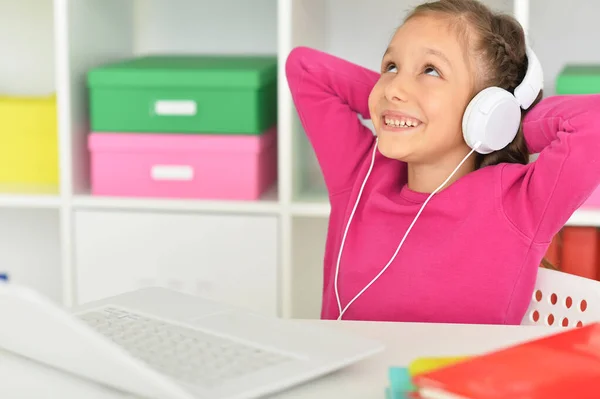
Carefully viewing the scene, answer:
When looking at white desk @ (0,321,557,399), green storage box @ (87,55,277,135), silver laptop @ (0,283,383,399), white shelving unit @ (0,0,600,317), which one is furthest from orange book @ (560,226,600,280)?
silver laptop @ (0,283,383,399)

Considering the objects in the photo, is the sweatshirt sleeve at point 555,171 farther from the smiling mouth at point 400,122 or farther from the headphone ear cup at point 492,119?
the smiling mouth at point 400,122

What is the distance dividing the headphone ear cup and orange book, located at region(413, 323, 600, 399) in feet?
1.88

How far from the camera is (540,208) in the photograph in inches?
46.7

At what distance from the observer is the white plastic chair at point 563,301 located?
1.09 meters

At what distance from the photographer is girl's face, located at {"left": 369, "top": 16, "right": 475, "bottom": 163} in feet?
4.18

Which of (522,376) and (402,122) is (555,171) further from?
(522,376)

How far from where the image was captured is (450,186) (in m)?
1.28

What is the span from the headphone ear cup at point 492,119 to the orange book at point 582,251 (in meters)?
0.63

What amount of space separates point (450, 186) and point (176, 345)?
0.61 meters

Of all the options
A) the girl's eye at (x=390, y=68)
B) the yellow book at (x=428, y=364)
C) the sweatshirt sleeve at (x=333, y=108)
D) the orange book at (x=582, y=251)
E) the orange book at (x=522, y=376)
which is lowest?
the orange book at (x=582, y=251)

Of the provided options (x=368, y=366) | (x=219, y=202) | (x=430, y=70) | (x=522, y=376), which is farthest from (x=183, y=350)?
(x=219, y=202)

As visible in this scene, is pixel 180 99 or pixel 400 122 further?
pixel 180 99

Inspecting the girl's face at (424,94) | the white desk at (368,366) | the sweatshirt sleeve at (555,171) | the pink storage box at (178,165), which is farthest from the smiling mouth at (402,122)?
the pink storage box at (178,165)

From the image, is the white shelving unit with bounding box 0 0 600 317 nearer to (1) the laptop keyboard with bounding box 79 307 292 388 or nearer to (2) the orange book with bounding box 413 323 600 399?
(1) the laptop keyboard with bounding box 79 307 292 388
